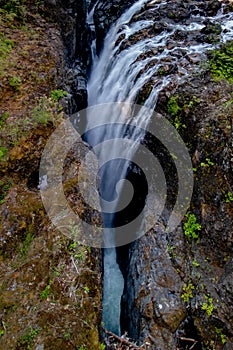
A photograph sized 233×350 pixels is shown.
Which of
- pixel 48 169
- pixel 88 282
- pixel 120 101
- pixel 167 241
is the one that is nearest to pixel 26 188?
pixel 48 169

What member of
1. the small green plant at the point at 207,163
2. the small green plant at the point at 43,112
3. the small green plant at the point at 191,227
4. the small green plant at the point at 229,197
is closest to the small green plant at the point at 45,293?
the small green plant at the point at 191,227

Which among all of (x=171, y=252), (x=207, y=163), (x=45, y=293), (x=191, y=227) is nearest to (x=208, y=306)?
(x=171, y=252)

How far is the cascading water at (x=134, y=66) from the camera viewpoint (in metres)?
5.74

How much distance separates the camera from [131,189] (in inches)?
247

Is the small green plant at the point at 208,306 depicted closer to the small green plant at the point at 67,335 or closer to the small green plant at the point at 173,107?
the small green plant at the point at 67,335

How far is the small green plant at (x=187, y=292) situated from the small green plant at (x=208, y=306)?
0.26m

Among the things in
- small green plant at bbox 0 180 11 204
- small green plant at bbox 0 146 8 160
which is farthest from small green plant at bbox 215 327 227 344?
small green plant at bbox 0 146 8 160

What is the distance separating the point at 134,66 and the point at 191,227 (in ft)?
14.3

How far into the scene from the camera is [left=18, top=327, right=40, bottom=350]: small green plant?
3010mm

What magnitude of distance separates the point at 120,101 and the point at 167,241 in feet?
12.2

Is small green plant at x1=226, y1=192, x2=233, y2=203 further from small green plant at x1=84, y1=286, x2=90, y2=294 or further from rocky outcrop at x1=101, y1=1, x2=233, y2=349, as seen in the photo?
small green plant at x1=84, y1=286, x2=90, y2=294

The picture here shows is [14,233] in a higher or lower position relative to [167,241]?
higher

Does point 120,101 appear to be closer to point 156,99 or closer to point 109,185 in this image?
point 156,99

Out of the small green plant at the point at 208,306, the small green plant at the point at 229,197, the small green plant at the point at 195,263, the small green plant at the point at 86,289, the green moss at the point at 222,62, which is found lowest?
the small green plant at the point at 208,306
